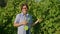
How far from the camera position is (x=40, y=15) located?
22.0 ft

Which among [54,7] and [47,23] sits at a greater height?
[54,7]

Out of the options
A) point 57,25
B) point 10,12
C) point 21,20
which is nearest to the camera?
point 21,20

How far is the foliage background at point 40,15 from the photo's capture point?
6684 mm

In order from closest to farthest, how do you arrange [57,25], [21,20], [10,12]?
[21,20]
[57,25]
[10,12]

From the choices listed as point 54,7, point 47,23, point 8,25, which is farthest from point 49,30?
point 8,25

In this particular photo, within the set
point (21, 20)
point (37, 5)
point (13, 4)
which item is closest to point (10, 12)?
point (13, 4)

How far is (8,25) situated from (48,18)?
3.97 ft

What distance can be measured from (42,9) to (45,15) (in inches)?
7.7

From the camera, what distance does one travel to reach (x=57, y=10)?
6.69m

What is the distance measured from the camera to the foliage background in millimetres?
6684

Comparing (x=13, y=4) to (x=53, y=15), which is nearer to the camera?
(x=53, y=15)

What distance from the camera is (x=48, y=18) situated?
22.2 ft

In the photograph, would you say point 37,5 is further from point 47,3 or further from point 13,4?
point 13,4

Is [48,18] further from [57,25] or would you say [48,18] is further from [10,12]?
[10,12]
